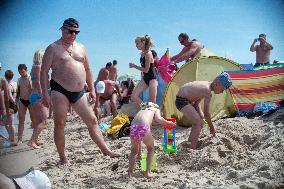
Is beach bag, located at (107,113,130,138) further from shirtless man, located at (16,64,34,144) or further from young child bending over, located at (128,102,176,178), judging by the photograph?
young child bending over, located at (128,102,176,178)

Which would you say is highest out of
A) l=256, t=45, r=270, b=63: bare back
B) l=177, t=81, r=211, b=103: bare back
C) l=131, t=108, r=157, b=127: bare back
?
l=256, t=45, r=270, b=63: bare back

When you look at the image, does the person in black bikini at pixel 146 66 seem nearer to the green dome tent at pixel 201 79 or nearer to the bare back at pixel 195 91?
the green dome tent at pixel 201 79

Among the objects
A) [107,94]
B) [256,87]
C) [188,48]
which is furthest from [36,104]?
[256,87]

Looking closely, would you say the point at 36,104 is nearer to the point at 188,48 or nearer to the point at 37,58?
the point at 37,58

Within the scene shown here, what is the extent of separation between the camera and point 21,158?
5.49 meters

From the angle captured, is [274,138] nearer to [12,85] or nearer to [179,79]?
[179,79]

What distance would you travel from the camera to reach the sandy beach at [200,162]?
11.2ft

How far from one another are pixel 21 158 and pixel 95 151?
1.16 metres

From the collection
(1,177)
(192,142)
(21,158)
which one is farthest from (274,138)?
(21,158)

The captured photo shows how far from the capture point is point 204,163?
14.0ft

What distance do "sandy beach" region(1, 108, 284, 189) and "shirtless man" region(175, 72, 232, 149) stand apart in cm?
25

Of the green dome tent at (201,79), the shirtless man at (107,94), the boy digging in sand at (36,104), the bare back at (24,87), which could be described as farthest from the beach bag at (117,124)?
the bare back at (24,87)

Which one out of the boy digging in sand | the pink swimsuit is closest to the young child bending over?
the pink swimsuit

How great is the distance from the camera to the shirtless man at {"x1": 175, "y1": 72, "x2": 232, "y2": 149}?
504 centimetres
